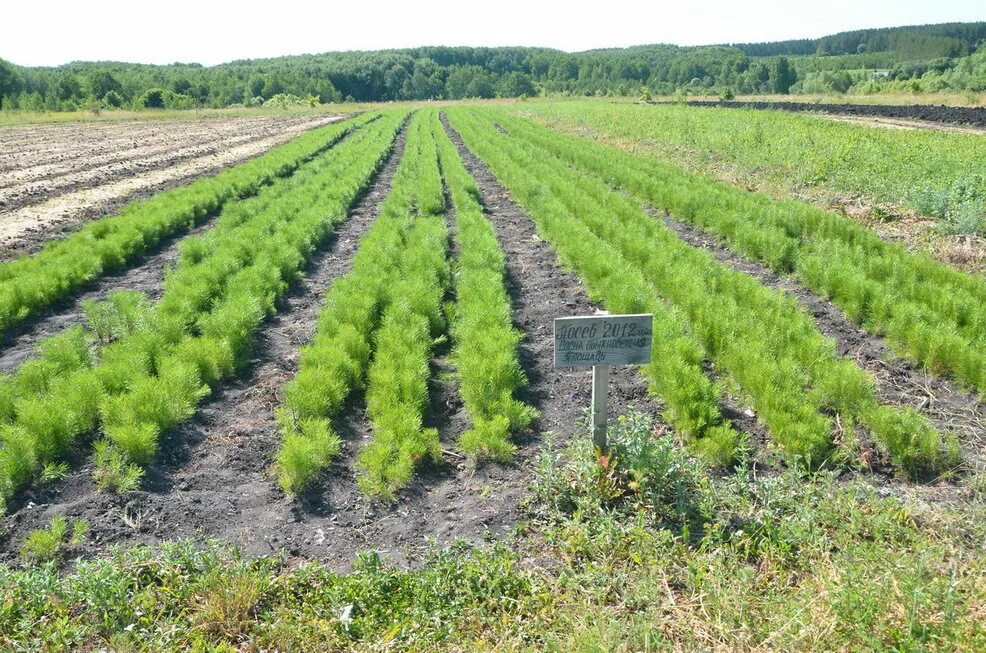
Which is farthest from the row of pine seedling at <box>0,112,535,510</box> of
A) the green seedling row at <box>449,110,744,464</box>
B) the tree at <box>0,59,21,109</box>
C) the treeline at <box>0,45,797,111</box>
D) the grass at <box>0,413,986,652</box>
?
the tree at <box>0,59,21,109</box>

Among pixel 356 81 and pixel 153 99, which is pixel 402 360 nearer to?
pixel 153 99

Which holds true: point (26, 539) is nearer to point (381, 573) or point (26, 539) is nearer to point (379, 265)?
point (381, 573)

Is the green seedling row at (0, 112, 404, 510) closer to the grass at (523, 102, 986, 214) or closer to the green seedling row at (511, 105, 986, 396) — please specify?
the green seedling row at (511, 105, 986, 396)

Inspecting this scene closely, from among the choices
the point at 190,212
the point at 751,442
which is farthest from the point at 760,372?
the point at 190,212

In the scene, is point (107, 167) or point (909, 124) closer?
point (107, 167)

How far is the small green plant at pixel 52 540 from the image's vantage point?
405cm

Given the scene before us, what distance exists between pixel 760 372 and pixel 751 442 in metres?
0.73

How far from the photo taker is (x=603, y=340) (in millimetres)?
4500

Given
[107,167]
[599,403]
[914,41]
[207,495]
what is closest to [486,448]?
[599,403]

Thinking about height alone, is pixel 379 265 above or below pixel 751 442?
above

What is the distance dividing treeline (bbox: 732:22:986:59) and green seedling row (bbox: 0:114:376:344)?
120 meters

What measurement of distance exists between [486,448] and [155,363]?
3502 millimetres

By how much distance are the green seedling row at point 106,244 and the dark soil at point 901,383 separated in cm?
918

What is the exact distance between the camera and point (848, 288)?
8.19m
